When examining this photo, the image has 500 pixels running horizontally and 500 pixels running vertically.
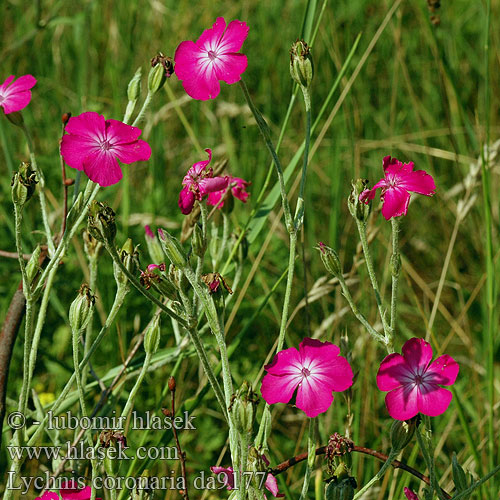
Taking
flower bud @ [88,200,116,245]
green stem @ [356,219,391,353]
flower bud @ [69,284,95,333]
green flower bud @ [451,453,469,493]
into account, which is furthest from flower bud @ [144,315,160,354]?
green flower bud @ [451,453,469,493]

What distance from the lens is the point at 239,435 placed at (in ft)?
2.63

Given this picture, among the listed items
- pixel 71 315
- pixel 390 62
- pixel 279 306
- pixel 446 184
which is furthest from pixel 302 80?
pixel 390 62

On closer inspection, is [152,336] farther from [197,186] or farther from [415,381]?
[415,381]

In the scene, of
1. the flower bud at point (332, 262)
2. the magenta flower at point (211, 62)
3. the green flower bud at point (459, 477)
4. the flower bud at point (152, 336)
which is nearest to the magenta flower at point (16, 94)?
the magenta flower at point (211, 62)

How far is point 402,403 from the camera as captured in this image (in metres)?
0.86

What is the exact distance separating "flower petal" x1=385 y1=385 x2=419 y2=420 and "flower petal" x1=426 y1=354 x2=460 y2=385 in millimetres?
38

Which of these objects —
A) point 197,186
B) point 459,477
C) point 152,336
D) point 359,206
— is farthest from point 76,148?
point 459,477

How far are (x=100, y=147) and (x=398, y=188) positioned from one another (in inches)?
15.4

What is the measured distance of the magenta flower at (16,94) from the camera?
1038 millimetres

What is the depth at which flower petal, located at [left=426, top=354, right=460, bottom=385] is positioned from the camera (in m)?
0.88

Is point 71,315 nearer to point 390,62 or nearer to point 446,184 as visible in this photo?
point 446,184

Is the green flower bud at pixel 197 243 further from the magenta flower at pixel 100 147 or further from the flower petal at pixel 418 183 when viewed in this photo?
the flower petal at pixel 418 183

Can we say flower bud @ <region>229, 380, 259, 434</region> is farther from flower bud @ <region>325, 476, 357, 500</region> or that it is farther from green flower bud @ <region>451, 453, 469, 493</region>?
green flower bud @ <region>451, 453, 469, 493</region>

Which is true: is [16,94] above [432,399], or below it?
above
